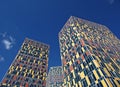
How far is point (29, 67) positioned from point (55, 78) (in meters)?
60.0

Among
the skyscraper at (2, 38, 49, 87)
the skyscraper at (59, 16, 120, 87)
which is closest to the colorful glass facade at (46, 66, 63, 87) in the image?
the skyscraper at (2, 38, 49, 87)

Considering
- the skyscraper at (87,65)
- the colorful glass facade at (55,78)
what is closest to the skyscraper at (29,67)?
the skyscraper at (87,65)

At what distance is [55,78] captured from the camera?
465ft

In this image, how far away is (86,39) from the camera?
6688 centimetres

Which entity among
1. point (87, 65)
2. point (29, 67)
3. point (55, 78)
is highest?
point (55, 78)

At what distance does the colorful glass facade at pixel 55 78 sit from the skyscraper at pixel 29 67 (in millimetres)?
42361

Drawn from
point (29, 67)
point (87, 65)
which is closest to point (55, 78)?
point (29, 67)

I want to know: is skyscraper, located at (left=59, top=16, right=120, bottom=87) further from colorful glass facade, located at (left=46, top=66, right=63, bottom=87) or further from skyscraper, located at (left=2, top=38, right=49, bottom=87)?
colorful glass facade, located at (left=46, top=66, right=63, bottom=87)

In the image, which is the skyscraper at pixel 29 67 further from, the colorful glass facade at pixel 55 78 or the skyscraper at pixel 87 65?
the colorful glass facade at pixel 55 78

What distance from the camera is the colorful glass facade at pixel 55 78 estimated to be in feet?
446

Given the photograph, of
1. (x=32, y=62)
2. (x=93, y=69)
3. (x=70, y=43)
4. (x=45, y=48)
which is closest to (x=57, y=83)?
(x=45, y=48)

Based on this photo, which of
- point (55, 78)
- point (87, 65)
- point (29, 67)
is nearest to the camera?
point (87, 65)

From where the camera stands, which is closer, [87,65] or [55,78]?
[87,65]

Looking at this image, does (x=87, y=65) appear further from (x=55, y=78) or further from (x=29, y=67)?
(x=55, y=78)
